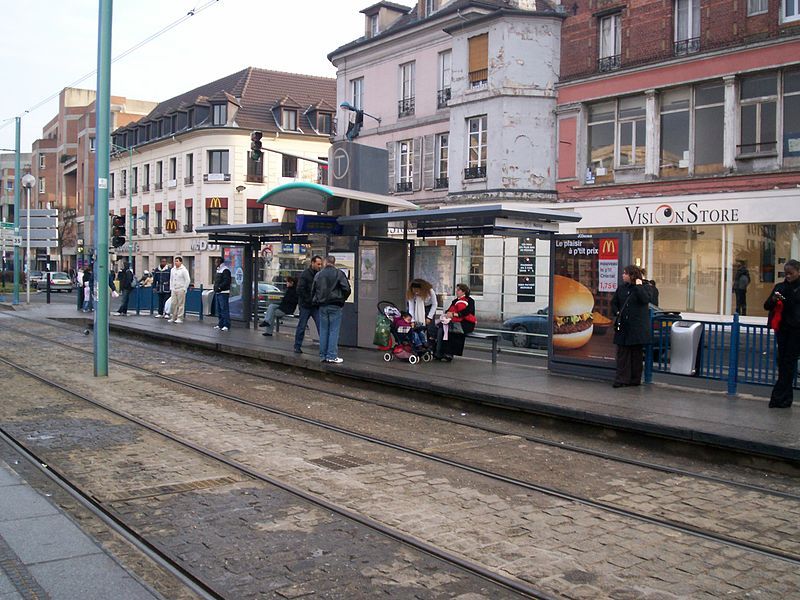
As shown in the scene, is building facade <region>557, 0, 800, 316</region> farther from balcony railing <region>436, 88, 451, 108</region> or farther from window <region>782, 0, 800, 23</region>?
balcony railing <region>436, 88, 451, 108</region>

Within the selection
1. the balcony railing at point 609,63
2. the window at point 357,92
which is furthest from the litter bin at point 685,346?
the window at point 357,92

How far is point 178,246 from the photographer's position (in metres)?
56.7

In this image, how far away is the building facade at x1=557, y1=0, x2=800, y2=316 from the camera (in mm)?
23344

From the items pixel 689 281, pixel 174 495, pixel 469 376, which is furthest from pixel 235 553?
pixel 689 281

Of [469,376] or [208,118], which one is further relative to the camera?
[208,118]

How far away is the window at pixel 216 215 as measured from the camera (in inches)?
2108

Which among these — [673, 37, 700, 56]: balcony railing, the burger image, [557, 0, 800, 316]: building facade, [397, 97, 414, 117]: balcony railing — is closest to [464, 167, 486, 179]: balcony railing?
[557, 0, 800, 316]: building facade

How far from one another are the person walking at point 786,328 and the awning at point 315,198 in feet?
26.4

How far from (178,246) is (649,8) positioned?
129 feet

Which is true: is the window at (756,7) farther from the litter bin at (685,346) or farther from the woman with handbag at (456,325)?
the litter bin at (685,346)

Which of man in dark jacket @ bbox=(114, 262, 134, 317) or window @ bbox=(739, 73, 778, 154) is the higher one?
window @ bbox=(739, 73, 778, 154)

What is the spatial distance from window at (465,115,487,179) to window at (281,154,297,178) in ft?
84.0

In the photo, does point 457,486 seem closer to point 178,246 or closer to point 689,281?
point 689,281

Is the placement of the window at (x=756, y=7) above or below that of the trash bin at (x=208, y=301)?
above
